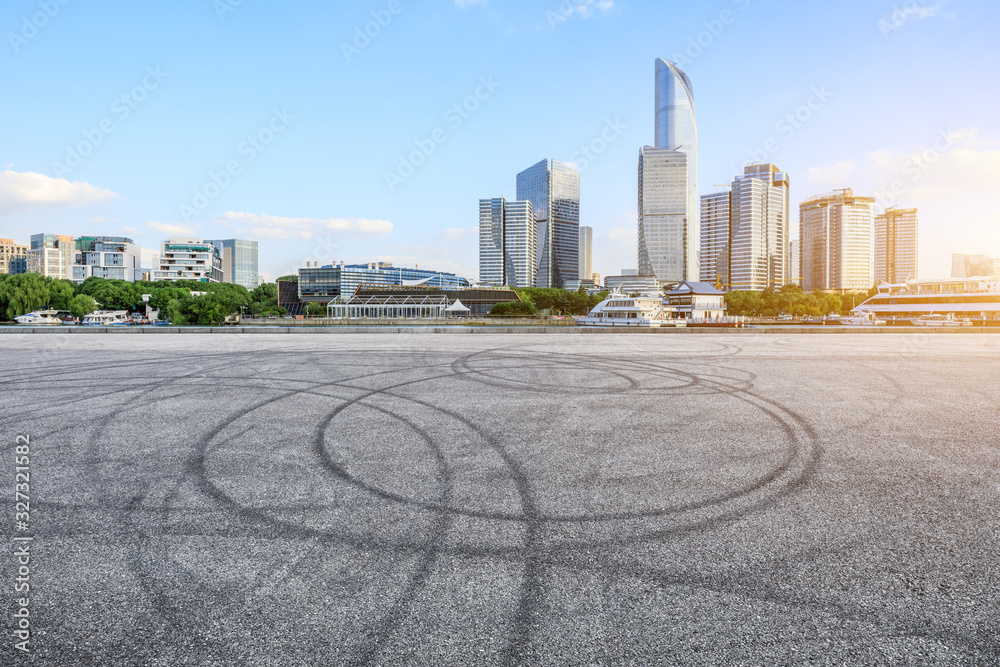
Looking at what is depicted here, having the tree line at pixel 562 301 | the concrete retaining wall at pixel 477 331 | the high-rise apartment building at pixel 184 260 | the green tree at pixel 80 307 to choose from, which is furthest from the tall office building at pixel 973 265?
the high-rise apartment building at pixel 184 260

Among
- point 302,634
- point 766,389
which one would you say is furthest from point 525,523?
point 766,389

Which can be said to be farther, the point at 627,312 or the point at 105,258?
the point at 105,258

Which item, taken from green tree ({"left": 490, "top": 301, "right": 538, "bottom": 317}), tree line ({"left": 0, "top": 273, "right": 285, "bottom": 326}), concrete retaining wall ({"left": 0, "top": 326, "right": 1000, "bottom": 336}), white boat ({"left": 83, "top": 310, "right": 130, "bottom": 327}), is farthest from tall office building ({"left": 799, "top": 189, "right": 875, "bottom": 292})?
white boat ({"left": 83, "top": 310, "right": 130, "bottom": 327})

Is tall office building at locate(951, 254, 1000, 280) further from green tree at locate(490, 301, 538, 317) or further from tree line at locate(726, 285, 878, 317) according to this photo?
green tree at locate(490, 301, 538, 317)

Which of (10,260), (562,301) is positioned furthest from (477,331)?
(10,260)

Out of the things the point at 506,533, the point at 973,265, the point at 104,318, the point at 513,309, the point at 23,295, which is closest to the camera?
the point at 506,533

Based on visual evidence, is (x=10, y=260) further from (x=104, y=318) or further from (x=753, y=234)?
(x=753, y=234)

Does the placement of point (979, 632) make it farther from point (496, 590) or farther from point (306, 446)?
point (306, 446)
